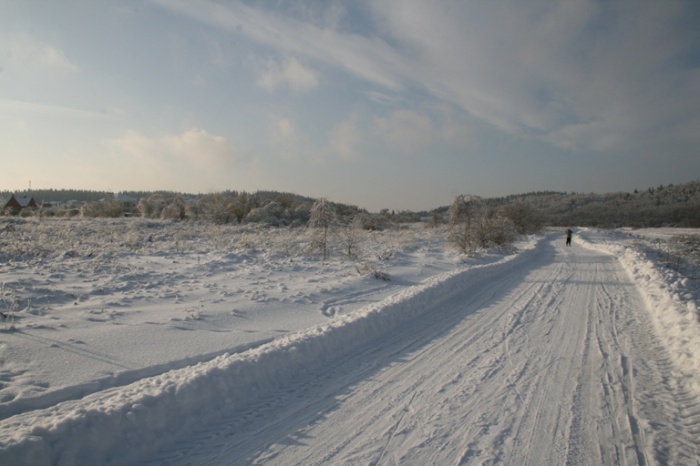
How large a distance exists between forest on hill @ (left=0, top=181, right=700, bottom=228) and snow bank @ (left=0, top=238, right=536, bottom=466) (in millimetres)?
11676

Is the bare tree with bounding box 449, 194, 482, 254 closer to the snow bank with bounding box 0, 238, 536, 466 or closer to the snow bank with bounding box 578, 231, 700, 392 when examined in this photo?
the snow bank with bounding box 578, 231, 700, 392

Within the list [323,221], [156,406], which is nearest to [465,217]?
[323,221]

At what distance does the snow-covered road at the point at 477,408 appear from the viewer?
11.1ft

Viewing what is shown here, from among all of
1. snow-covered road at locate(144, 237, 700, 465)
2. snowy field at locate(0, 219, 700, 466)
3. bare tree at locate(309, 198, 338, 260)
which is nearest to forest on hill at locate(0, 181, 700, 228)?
bare tree at locate(309, 198, 338, 260)

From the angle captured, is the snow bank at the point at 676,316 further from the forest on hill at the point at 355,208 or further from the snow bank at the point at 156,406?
the forest on hill at the point at 355,208

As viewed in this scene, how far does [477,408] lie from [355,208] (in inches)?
1654

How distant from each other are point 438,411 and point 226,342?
3682mm

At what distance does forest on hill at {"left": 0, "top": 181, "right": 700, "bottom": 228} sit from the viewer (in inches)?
1483

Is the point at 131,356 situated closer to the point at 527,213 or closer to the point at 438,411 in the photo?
the point at 438,411

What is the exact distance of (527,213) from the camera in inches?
1966

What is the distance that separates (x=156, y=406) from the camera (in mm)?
3801

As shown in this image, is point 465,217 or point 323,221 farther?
point 465,217

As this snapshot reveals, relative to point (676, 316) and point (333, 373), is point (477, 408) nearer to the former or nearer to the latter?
point (333, 373)

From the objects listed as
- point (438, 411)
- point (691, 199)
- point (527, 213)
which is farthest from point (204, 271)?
point (691, 199)
